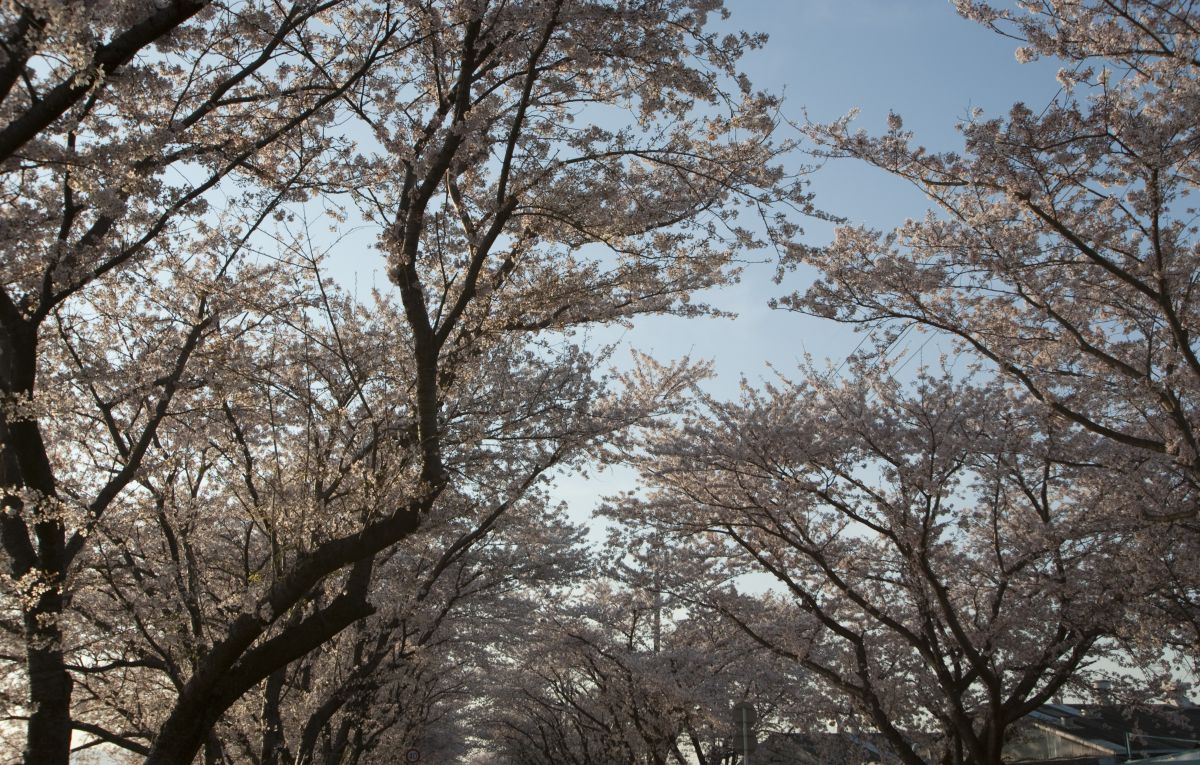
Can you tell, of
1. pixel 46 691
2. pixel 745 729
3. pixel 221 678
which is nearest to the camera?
pixel 46 691

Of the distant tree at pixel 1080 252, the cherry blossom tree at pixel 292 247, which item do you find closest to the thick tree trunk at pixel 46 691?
the cherry blossom tree at pixel 292 247

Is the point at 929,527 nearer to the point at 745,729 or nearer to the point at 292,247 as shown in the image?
the point at 745,729

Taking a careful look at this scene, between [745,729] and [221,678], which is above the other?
[221,678]

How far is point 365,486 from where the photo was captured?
562cm

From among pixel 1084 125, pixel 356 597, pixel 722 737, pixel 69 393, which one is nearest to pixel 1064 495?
pixel 1084 125

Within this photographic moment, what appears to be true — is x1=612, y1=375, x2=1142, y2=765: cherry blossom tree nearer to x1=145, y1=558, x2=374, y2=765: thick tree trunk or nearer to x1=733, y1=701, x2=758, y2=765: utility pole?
x1=733, y1=701, x2=758, y2=765: utility pole

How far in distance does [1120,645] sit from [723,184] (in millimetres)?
10966

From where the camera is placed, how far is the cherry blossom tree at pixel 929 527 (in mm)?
11070

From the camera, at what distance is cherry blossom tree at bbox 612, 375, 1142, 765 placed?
36.3 feet

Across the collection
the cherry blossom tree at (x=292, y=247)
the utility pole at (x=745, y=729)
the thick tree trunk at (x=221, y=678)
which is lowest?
the utility pole at (x=745, y=729)

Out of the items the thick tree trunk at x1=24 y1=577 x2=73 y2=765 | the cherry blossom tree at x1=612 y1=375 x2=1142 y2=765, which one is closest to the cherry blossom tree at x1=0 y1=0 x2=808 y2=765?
the thick tree trunk at x1=24 y1=577 x2=73 y2=765

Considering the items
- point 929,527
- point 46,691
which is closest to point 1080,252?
point 929,527

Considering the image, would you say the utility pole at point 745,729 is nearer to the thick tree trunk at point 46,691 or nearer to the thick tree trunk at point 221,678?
the thick tree trunk at point 221,678

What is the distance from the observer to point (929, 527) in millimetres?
11281
